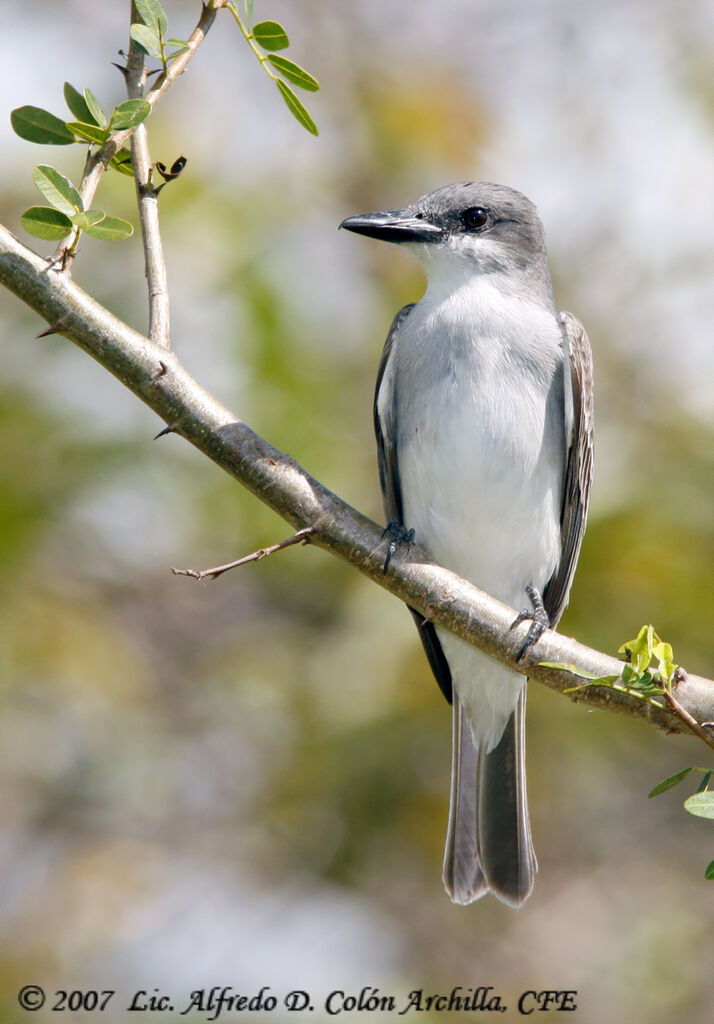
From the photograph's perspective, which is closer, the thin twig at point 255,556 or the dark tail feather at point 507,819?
the thin twig at point 255,556

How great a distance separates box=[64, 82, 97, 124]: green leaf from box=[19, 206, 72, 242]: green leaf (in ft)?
0.92

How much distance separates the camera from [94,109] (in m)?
2.70

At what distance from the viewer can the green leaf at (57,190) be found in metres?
2.60

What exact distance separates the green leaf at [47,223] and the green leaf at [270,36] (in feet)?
2.10

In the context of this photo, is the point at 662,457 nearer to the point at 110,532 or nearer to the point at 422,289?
the point at 422,289

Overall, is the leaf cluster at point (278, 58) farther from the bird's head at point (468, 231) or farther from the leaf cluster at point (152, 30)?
the bird's head at point (468, 231)

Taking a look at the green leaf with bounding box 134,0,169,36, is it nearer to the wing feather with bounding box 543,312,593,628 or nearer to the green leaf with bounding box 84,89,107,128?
the green leaf with bounding box 84,89,107,128

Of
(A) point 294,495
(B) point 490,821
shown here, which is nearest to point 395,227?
(A) point 294,495

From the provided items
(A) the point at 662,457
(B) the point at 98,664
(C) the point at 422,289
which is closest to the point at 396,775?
(B) the point at 98,664

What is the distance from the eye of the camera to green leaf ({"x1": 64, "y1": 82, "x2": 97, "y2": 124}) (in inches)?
108

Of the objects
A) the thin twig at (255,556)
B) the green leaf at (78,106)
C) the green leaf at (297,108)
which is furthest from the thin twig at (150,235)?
the thin twig at (255,556)

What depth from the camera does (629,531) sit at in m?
4.97

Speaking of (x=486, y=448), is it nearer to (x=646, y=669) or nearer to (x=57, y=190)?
(x=646, y=669)

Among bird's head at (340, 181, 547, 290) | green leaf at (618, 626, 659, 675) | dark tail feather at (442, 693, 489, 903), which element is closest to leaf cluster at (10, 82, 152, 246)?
green leaf at (618, 626, 659, 675)
